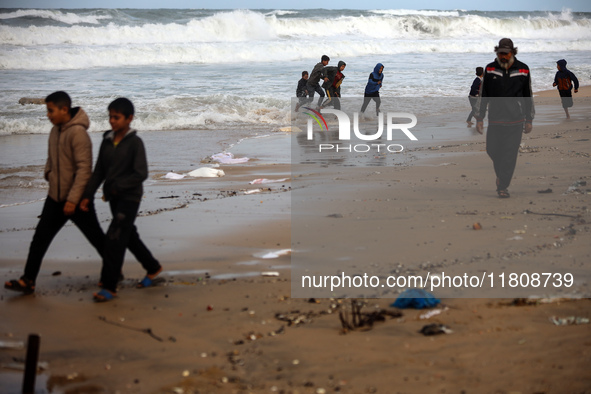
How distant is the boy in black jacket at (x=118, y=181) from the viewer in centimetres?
498

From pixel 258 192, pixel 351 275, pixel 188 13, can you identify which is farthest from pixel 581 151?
pixel 188 13

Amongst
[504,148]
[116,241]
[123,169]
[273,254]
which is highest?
[123,169]

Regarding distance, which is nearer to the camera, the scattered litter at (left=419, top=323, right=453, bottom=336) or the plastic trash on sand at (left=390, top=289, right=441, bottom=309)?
the scattered litter at (left=419, top=323, right=453, bottom=336)

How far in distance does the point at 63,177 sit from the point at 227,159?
25.1 feet

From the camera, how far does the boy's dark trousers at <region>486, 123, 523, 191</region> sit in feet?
26.1

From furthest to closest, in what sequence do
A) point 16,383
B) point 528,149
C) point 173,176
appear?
point 528,149 < point 173,176 < point 16,383

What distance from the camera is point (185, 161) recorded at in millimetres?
12867

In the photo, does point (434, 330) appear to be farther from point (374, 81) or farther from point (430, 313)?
point (374, 81)

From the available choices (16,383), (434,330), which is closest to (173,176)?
(16,383)

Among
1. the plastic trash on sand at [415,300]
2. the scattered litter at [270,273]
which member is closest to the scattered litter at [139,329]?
the scattered litter at [270,273]

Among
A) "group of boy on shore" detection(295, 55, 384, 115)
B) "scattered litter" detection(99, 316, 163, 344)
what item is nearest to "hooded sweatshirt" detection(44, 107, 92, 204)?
"scattered litter" detection(99, 316, 163, 344)

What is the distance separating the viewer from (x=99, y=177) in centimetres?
509

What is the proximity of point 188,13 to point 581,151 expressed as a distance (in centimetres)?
5255

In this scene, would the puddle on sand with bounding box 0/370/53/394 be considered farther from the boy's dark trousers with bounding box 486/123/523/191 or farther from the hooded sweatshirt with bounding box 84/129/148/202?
the boy's dark trousers with bounding box 486/123/523/191
